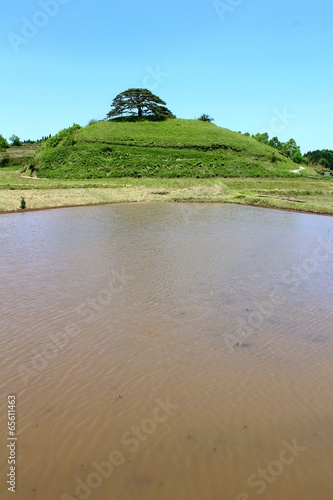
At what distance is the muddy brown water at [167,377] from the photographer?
11.0ft

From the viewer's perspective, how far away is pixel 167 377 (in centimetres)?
479

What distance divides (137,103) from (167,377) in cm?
4637

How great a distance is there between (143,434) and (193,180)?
99.1 feet

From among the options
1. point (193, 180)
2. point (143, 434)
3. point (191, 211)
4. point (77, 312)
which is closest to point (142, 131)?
point (193, 180)

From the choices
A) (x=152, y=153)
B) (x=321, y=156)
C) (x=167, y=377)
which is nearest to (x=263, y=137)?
(x=321, y=156)

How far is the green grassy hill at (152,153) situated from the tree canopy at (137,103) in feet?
7.23

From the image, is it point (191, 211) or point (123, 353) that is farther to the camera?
point (191, 211)

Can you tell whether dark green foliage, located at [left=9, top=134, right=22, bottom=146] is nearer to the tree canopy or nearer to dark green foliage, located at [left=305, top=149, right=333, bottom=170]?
the tree canopy

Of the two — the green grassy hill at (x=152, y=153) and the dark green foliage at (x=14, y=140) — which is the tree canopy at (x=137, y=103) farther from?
the dark green foliage at (x=14, y=140)

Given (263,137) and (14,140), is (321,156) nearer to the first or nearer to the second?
(263,137)

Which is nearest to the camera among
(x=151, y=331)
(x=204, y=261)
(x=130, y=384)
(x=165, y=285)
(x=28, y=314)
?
(x=130, y=384)

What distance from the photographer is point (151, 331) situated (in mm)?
6039

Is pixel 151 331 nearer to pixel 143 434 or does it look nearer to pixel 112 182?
pixel 143 434

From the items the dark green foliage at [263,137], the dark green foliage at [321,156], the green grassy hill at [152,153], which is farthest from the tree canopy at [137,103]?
the dark green foliage at [321,156]
